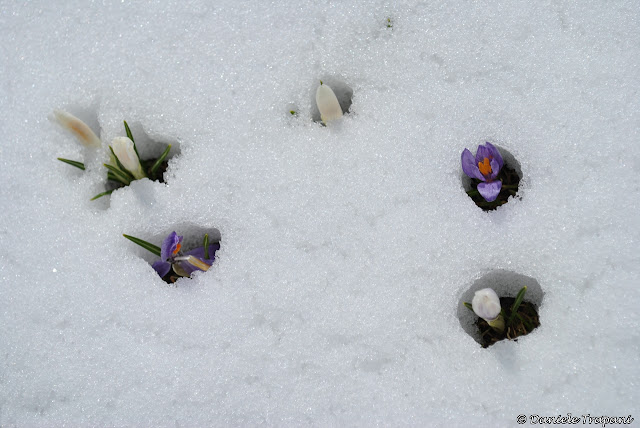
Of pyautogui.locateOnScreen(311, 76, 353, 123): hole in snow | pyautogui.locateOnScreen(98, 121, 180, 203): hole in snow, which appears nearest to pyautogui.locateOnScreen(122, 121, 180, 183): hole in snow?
pyautogui.locateOnScreen(98, 121, 180, 203): hole in snow

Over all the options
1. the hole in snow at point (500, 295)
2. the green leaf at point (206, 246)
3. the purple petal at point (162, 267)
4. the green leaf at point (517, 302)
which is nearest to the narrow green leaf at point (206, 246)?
the green leaf at point (206, 246)

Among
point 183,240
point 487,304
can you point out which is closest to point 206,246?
point 183,240

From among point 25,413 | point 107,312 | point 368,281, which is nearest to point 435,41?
point 368,281

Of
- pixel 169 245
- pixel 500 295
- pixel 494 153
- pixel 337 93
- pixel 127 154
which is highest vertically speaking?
pixel 494 153

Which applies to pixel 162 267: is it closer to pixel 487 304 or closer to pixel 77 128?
pixel 77 128

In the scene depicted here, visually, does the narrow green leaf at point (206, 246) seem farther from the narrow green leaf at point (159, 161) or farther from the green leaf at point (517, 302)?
the green leaf at point (517, 302)

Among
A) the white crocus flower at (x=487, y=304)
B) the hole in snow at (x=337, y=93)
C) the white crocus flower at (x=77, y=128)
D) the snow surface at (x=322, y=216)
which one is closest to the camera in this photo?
the white crocus flower at (x=487, y=304)
